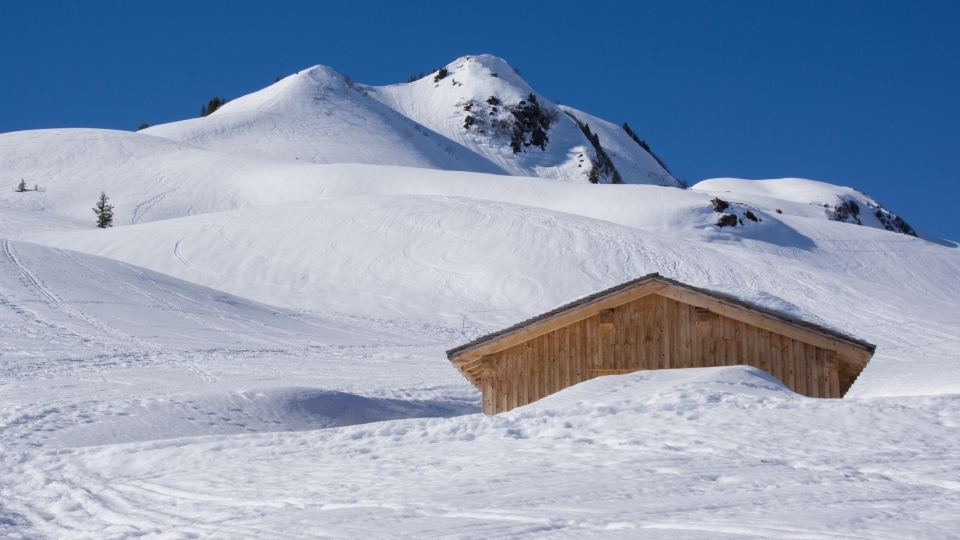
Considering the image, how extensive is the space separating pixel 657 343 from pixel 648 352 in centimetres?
15

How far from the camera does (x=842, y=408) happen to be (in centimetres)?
682

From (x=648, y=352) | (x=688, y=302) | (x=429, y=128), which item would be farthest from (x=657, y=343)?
(x=429, y=128)

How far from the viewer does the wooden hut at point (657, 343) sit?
386 inches

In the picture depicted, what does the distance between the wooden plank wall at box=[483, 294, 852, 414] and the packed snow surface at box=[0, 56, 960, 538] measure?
2.12ft

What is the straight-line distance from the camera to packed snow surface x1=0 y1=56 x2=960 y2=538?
4.94 m

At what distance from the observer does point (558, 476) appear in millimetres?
5414

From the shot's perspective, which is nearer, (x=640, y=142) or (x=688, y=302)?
(x=688, y=302)

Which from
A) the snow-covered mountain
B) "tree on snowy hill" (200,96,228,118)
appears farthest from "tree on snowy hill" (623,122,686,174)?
"tree on snowy hill" (200,96,228,118)

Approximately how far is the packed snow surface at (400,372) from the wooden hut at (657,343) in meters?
0.58

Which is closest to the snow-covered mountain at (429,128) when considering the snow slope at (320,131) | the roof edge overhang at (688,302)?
the snow slope at (320,131)

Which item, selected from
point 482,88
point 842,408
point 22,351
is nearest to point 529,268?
point 22,351

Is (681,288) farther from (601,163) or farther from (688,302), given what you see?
(601,163)

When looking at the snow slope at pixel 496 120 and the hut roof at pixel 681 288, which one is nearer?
the hut roof at pixel 681 288

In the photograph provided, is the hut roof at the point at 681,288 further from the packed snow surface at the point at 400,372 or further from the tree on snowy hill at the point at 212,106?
the tree on snowy hill at the point at 212,106
